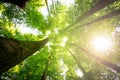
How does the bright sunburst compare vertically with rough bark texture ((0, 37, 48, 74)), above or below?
below

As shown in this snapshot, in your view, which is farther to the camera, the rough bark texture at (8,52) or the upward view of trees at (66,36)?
the upward view of trees at (66,36)

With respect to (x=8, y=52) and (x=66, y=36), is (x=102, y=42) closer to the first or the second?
(x=66, y=36)

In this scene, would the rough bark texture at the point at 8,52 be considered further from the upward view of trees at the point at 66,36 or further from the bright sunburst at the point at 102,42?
the bright sunburst at the point at 102,42

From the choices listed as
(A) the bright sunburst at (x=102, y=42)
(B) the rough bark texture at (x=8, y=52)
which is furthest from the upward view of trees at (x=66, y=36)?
(B) the rough bark texture at (x=8, y=52)

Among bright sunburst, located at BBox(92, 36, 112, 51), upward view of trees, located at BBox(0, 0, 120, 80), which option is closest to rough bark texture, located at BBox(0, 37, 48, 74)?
upward view of trees, located at BBox(0, 0, 120, 80)

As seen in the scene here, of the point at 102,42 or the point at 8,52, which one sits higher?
the point at 8,52

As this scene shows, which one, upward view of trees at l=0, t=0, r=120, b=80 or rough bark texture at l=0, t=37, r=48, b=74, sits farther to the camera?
upward view of trees at l=0, t=0, r=120, b=80

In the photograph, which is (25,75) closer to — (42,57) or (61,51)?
(42,57)

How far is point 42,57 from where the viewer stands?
51.5 feet

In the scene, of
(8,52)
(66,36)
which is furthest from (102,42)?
(8,52)

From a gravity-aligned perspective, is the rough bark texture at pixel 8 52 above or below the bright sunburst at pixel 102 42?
above

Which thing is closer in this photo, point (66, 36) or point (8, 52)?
point (8, 52)

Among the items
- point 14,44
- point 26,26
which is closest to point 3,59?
point 14,44

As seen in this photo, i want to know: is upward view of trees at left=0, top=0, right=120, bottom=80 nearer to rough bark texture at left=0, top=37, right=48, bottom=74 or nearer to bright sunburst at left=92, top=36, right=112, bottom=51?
bright sunburst at left=92, top=36, right=112, bottom=51
